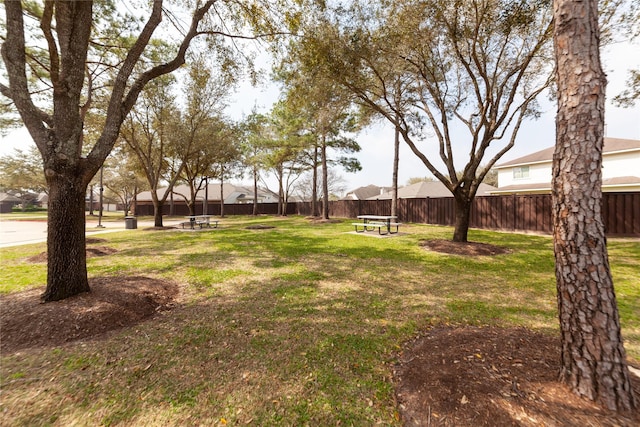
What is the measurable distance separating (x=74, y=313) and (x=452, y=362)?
15.5ft

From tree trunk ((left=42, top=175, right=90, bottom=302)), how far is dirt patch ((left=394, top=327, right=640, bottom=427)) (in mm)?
4792

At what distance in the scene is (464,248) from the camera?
28.3 feet

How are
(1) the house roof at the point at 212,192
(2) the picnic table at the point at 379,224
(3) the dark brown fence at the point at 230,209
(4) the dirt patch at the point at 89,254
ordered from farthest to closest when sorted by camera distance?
(1) the house roof at the point at 212,192, (3) the dark brown fence at the point at 230,209, (2) the picnic table at the point at 379,224, (4) the dirt patch at the point at 89,254

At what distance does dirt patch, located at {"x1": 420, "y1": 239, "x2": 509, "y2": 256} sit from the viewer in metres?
8.23

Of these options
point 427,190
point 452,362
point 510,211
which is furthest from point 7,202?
point 510,211

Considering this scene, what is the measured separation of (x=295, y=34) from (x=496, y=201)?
13.4m

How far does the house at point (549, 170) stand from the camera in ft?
57.4

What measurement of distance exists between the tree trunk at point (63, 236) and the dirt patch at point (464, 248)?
9.02 m


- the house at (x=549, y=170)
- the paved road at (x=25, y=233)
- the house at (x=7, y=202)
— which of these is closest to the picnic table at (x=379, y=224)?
the house at (x=549, y=170)

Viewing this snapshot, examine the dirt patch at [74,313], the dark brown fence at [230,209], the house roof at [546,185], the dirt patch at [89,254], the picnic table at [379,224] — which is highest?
the house roof at [546,185]

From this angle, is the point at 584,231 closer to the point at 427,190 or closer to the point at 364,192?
the point at 427,190

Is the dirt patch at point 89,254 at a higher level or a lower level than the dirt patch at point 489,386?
higher

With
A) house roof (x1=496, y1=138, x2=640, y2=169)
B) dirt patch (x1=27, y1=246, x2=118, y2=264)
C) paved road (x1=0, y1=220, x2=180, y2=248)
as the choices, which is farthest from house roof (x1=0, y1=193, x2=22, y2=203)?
house roof (x1=496, y1=138, x2=640, y2=169)

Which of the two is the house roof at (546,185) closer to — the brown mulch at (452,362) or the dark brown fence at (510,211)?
the dark brown fence at (510,211)
